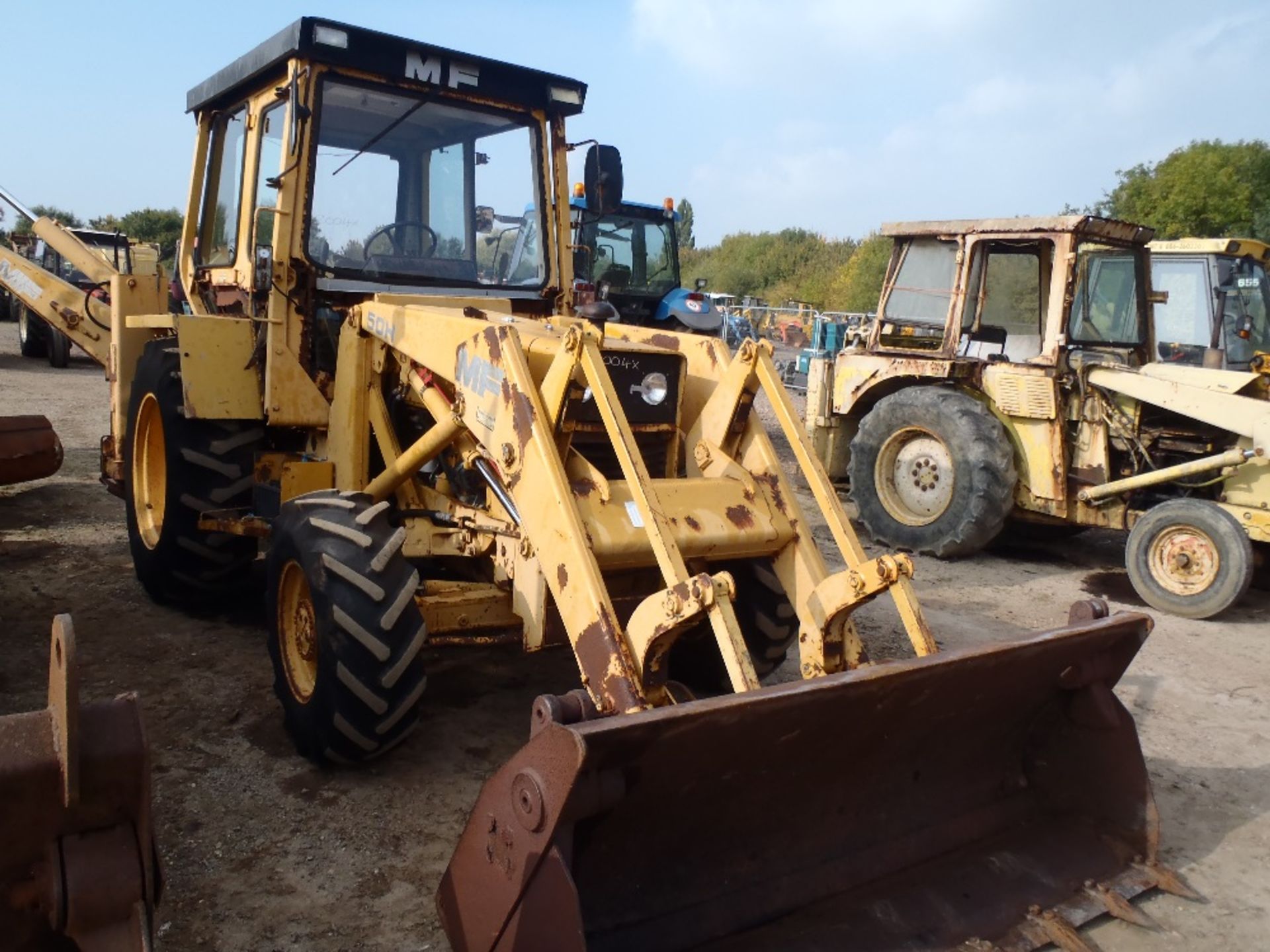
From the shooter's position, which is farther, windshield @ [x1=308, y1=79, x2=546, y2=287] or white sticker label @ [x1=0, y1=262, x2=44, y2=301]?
white sticker label @ [x1=0, y1=262, x2=44, y2=301]

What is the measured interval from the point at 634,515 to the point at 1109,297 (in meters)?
5.82

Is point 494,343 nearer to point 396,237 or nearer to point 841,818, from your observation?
point 396,237

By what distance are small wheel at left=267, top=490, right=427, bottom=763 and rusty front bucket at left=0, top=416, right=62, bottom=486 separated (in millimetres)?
3975

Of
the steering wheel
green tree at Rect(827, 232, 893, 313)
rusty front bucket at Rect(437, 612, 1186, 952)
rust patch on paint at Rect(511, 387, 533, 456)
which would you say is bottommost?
rusty front bucket at Rect(437, 612, 1186, 952)

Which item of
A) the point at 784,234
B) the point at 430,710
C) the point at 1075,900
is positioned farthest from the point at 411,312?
the point at 784,234

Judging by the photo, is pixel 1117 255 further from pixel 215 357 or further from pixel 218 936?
pixel 218 936

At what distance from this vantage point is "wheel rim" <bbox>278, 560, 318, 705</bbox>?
378 centimetres

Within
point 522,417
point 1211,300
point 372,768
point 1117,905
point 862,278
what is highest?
point 862,278

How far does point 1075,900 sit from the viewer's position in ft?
9.89

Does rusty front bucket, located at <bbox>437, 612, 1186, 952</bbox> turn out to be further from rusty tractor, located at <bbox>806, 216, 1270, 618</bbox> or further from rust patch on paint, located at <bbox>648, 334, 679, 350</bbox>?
rusty tractor, located at <bbox>806, 216, 1270, 618</bbox>

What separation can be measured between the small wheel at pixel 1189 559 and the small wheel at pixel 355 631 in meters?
4.99

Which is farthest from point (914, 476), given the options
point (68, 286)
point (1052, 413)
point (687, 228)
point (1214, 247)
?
point (687, 228)

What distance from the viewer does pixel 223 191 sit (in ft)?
17.5

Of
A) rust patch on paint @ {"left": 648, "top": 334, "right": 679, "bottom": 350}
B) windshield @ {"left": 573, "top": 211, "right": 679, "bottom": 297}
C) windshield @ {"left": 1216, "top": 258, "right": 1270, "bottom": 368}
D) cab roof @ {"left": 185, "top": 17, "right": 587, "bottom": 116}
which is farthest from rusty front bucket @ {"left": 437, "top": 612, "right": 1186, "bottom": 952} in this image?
windshield @ {"left": 573, "top": 211, "right": 679, "bottom": 297}
